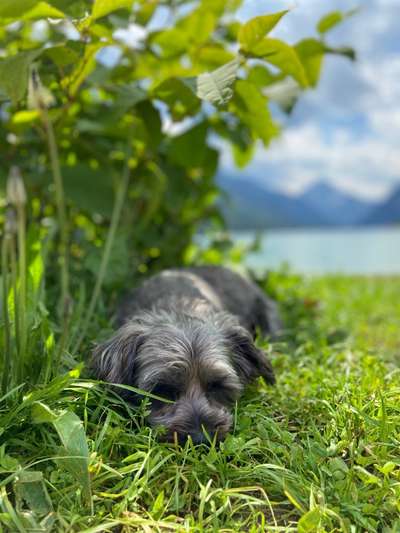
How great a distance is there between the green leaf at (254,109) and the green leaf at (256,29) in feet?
1.07

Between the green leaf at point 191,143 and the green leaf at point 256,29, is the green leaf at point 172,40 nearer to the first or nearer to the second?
the green leaf at point 191,143

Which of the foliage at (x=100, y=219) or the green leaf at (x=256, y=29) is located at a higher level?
the green leaf at (x=256, y=29)

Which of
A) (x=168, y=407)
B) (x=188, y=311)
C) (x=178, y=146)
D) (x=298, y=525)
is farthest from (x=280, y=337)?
(x=298, y=525)

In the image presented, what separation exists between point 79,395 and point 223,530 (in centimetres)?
112

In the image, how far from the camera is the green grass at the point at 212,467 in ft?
7.72

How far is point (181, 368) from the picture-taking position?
3354mm

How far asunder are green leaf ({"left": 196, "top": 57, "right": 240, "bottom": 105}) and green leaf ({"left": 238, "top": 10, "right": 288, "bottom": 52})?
0.57ft

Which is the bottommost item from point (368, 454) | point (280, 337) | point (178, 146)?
point (280, 337)

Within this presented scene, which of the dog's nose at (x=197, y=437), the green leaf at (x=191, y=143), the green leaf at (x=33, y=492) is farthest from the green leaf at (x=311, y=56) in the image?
the green leaf at (x=33, y=492)

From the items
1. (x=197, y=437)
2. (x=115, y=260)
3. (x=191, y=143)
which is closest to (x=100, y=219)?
(x=115, y=260)

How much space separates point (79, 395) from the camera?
305 cm

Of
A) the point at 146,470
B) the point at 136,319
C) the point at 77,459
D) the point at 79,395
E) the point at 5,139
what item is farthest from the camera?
the point at 5,139

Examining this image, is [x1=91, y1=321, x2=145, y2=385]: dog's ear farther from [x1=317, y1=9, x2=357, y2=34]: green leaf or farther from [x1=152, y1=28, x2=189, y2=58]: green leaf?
[x1=317, y1=9, x2=357, y2=34]: green leaf

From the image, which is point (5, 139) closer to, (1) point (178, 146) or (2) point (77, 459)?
(1) point (178, 146)
